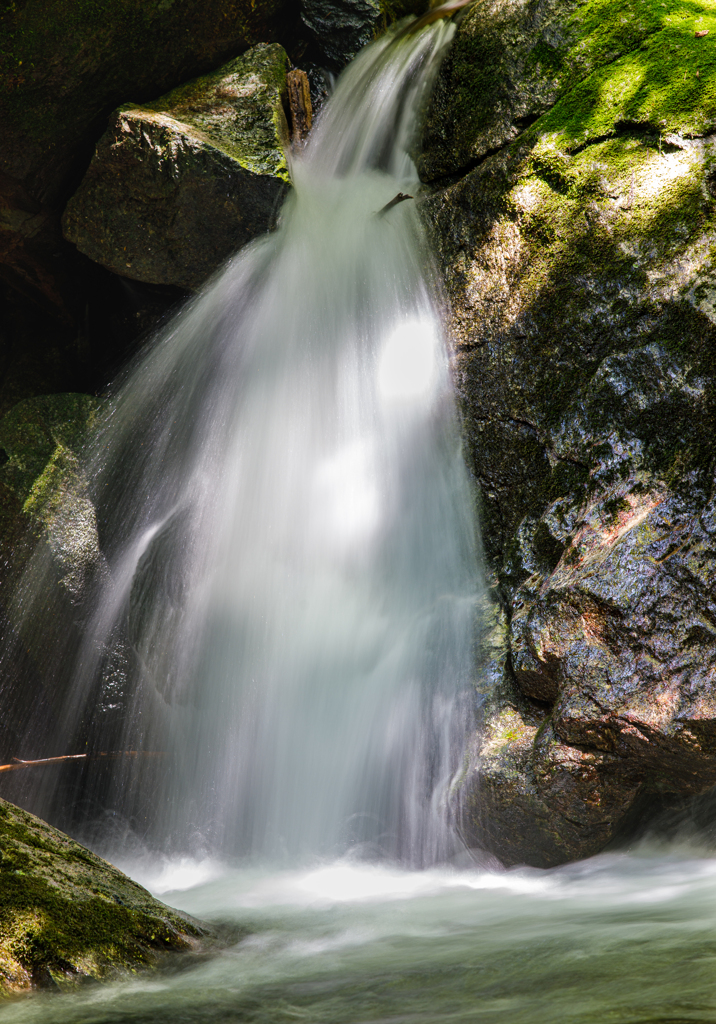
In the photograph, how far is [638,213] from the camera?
3885 millimetres

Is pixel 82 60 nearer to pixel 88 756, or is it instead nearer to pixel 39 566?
pixel 39 566

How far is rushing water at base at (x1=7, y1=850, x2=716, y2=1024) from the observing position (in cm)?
180

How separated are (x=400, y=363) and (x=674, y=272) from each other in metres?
1.89

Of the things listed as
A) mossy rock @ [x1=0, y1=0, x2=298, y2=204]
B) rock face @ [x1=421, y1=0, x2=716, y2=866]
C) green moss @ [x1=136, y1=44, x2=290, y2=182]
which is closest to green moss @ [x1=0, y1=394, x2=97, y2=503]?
mossy rock @ [x1=0, y1=0, x2=298, y2=204]

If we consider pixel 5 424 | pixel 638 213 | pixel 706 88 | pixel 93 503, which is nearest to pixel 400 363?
pixel 638 213

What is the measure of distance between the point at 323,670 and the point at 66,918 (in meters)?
2.43

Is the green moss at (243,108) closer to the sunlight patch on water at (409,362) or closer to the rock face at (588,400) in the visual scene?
the rock face at (588,400)

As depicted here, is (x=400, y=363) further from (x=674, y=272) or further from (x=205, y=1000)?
(x=205, y=1000)

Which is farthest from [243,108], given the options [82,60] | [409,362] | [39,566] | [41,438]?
[39,566]

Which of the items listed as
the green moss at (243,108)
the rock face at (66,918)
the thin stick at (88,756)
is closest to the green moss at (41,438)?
the thin stick at (88,756)

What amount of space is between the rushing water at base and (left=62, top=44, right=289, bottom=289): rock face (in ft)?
17.1

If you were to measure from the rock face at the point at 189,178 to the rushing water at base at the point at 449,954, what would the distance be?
5.20 meters

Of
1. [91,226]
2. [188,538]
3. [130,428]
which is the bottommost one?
[188,538]

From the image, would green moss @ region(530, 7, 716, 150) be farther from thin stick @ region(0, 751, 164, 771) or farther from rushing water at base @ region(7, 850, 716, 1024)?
thin stick @ region(0, 751, 164, 771)
